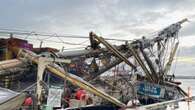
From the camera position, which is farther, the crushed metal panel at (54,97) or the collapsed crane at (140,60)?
the collapsed crane at (140,60)

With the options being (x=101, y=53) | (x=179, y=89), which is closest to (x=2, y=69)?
(x=101, y=53)

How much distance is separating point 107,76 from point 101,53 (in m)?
1.21

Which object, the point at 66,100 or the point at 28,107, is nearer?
the point at 28,107

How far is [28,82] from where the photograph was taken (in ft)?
49.4

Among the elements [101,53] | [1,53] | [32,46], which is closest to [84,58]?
[101,53]

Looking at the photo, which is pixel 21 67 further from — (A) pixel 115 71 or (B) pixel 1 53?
(A) pixel 115 71

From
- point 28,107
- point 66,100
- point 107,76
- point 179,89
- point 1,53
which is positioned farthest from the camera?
point 179,89

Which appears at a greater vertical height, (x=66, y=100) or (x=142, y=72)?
(x=142, y=72)

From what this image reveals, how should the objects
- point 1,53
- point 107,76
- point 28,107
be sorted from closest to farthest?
point 28,107
point 1,53
point 107,76

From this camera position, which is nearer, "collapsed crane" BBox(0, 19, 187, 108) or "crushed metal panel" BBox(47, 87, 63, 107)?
"crushed metal panel" BBox(47, 87, 63, 107)

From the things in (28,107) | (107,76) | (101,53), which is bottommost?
(28,107)

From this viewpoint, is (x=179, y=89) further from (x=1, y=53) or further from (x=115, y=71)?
(x=1, y=53)

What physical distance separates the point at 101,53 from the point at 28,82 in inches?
133

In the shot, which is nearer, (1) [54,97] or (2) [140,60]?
(1) [54,97]
